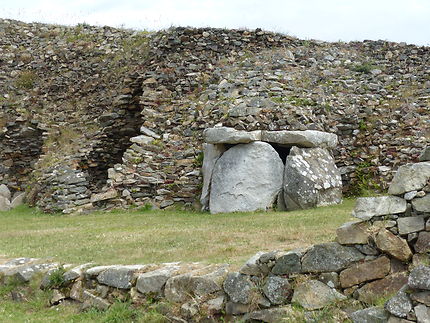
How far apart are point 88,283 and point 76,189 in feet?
35.0

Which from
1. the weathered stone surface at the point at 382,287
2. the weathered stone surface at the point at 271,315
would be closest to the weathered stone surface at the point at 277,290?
the weathered stone surface at the point at 271,315

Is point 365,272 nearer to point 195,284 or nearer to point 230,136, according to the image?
point 195,284

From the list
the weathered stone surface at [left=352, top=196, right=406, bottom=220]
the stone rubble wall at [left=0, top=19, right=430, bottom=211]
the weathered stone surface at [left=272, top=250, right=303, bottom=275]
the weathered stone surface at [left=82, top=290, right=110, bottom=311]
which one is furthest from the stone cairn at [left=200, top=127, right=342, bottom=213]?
the weathered stone surface at [left=352, top=196, right=406, bottom=220]

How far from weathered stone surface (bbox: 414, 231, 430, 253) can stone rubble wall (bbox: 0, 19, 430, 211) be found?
10929 mm

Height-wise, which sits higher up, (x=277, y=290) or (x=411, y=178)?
(x=411, y=178)

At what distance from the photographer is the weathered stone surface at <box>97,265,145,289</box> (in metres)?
8.29

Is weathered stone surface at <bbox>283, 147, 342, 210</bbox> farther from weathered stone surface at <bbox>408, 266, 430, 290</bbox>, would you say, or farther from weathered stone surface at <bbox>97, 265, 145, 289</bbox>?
weathered stone surface at <bbox>408, 266, 430, 290</bbox>

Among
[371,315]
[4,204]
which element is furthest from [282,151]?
[371,315]

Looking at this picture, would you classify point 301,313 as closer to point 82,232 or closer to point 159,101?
point 82,232

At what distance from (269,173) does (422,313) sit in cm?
1002

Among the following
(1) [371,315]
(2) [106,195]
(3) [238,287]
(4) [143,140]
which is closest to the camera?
(1) [371,315]

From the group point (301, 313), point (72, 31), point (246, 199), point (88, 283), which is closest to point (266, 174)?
point (246, 199)

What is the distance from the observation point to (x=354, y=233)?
664 cm

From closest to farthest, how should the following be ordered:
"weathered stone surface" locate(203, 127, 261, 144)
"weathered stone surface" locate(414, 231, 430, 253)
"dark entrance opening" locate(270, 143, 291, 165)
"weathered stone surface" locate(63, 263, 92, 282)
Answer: "weathered stone surface" locate(414, 231, 430, 253) → "weathered stone surface" locate(63, 263, 92, 282) → "weathered stone surface" locate(203, 127, 261, 144) → "dark entrance opening" locate(270, 143, 291, 165)
